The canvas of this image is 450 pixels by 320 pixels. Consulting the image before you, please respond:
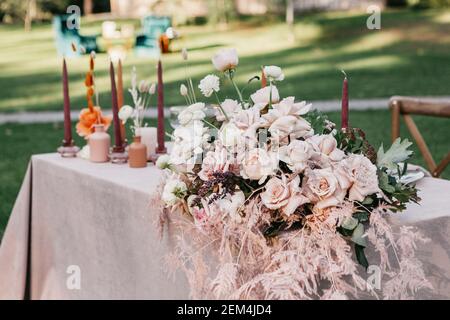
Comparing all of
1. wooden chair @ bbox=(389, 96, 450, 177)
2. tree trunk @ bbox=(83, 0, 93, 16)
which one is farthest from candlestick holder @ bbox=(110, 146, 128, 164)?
tree trunk @ bbox=(83, 0, 93, 16)

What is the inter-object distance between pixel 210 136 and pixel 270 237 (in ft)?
1.18

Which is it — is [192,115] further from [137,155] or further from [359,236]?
[137,155]

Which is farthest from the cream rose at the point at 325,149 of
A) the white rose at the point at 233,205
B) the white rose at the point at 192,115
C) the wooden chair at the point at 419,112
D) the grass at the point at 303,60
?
the grass at the point at 303,60

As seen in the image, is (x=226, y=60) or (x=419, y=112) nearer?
(x=226, y=60)

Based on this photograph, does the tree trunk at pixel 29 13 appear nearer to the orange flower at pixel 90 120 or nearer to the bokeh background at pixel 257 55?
the bokeh background at pixel 257 55

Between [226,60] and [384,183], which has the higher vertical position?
[226,60]

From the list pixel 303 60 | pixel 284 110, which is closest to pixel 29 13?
pixel 303 60

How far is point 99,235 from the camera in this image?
3162 mm

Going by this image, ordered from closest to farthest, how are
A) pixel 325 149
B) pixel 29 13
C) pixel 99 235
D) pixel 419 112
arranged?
pixel 325 149 → pixel 99 235 → pixel 419 112 → pixel 29 13

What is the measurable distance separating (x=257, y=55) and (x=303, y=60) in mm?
1298

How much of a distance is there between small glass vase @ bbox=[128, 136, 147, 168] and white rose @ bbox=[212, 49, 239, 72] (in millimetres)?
895

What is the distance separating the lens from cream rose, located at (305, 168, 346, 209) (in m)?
2.11

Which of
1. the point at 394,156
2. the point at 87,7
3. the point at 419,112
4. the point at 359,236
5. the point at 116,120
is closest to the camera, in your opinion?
the point at 359,236

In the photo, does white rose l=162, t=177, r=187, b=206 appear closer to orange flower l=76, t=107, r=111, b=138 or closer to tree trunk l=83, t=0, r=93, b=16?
orange flower l=76, t=107, r=111, b=138
